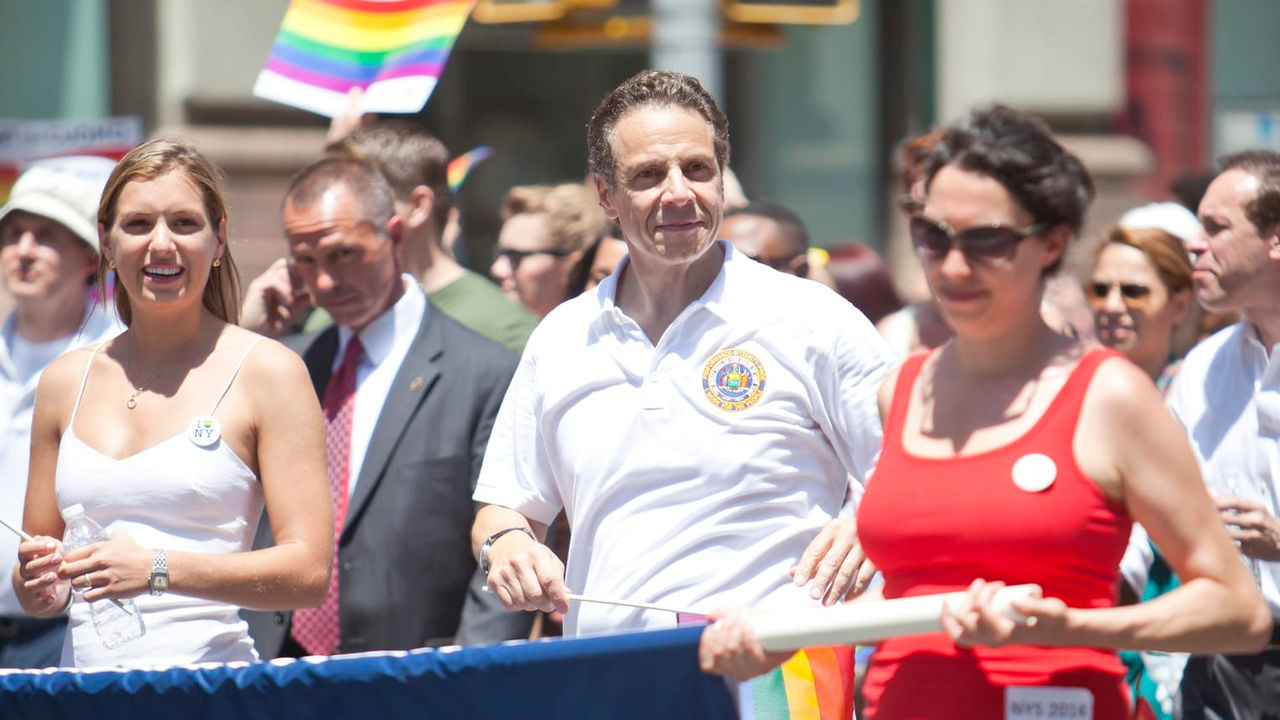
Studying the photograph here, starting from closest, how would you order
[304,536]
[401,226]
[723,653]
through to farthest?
[723,653]
[304,536]
[401,226]

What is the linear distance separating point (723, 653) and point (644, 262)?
1.14m

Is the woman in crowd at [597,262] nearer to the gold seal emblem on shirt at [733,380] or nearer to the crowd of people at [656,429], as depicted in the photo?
the crowd of people at [656,429]

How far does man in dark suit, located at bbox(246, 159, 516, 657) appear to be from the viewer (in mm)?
4691

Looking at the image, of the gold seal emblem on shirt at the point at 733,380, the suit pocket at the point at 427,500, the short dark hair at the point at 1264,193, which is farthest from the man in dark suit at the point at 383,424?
the short dark hair at the point at 1264,193

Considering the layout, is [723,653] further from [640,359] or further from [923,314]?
[923,314]

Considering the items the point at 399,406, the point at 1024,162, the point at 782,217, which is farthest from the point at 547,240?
the point at 1024,162

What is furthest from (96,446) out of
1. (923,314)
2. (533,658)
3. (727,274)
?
(923,314)

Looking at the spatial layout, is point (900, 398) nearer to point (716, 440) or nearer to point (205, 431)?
point (716, 440)

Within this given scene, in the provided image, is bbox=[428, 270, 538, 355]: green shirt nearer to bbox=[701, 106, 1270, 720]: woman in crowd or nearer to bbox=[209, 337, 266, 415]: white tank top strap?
bbox=[209, 337, 266, 415]: white tank top strap

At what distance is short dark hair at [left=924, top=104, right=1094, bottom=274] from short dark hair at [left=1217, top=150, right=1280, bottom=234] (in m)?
1.80

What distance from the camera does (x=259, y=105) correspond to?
35.5 ft

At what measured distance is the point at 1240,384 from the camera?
450cm

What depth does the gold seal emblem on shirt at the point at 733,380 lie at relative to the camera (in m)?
3.56

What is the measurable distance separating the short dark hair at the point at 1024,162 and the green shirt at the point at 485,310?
274 centimetres
